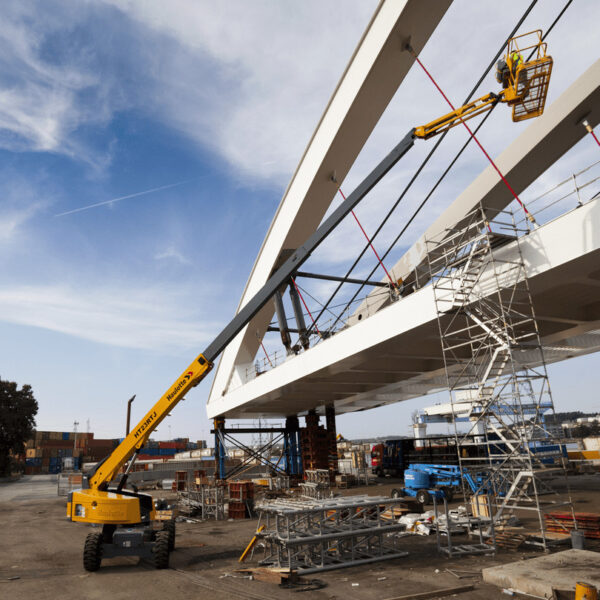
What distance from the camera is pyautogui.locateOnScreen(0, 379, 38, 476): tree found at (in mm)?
54625

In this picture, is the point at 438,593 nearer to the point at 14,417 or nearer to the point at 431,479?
the point at 431,479

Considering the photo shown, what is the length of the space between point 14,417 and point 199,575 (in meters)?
54.8

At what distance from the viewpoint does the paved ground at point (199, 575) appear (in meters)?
8.91

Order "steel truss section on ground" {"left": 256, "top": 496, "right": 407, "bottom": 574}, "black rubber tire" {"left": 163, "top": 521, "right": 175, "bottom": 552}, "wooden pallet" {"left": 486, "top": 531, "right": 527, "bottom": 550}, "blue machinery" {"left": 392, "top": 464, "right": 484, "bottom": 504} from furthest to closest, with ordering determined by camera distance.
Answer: "blue machinery" {"left": 392, "top": 464, "right": 484, "bottom": 504}, "black rubber tire" {"left": 163, "top": 521, "right": 175, "bottom": 552}, "wooden pallet" {"left": 486, "top": 531, "right": 527, "bottom": 550}, "steel truss section on ground" {"left": 256, "top": 496, "right": 407, "bottom": 574}

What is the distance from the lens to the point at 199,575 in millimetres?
10500

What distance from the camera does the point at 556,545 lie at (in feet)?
37.8

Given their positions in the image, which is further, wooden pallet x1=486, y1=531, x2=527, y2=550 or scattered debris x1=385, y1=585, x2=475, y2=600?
wooden pallet x1=486, y1=531, x2=527, y2=550

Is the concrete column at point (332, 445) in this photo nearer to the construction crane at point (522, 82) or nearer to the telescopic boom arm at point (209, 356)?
the telescopic boom arm at point (209, 356)

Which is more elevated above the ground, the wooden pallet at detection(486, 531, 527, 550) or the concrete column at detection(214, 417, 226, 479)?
the concrete column at detection(214, 417, 226, 479)

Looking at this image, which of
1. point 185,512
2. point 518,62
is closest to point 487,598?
point 518,62

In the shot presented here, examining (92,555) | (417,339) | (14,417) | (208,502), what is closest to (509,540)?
(417,339)

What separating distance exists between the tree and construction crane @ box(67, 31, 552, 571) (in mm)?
51570

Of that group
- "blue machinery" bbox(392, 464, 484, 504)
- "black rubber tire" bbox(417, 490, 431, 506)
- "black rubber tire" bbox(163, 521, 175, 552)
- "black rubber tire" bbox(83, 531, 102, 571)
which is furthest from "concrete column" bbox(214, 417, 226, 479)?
"black rubber tire" bbox(83, 531, 102, 571)

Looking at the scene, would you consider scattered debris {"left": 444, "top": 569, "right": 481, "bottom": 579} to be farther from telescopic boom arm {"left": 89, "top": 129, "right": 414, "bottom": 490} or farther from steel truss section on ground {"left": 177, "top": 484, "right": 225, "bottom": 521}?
steel truss section on ground {"left": 177, "top": 484, "right": 225, "bottom": 521}
